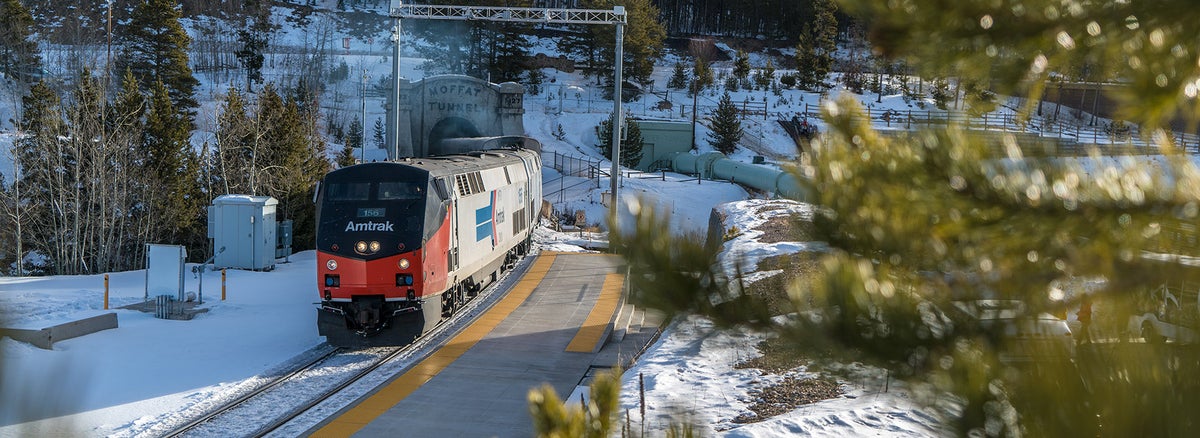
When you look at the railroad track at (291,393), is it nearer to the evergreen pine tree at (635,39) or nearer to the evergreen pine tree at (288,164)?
the evergreen pine tree at (288,164)

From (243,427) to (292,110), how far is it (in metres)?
24.4

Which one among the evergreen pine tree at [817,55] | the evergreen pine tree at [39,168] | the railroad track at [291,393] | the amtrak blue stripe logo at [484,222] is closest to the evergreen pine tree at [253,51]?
the evergreen pine tree at [39,168]

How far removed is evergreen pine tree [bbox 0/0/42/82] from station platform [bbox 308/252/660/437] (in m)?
37.0

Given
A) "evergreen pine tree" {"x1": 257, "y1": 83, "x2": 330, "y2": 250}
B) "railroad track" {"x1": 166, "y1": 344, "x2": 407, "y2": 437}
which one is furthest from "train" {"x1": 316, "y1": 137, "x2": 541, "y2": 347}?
"evergreen pine tree" {"x1": 257, "y1": 83, "x2": 330, "y2": 250}

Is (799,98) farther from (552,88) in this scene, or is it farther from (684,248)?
(684,248)

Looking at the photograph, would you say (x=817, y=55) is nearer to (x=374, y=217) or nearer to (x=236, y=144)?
(x=236, y=144)

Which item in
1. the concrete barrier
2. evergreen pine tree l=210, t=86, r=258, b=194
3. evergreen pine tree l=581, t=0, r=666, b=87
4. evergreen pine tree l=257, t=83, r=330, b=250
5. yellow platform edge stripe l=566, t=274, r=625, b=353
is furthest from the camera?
evergreen pine tree l=581, t=0, r=666, b=87

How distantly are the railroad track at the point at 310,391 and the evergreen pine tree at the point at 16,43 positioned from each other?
1496 inches

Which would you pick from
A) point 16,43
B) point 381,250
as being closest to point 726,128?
point 381,250

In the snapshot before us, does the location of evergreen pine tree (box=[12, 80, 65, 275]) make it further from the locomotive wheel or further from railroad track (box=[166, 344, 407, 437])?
railroad track (box=[166, 344, 407, 437])

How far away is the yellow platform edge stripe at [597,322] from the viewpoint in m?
16.0

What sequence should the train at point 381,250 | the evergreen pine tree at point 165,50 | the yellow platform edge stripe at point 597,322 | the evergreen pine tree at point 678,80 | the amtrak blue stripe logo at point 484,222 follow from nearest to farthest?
the train at point 381,250 < the yellow platform edge stripe at point 597,322 < the amtrak blue stripe logo at point 484,222 < the evergreen pine tree at point 165,50 < the evergreen pine tree at point 678,80

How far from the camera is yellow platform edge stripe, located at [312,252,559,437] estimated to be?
36.7ft

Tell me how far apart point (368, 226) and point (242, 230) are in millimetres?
8846
